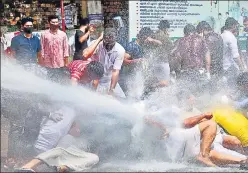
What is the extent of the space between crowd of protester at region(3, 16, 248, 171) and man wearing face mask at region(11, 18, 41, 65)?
1 centimetres

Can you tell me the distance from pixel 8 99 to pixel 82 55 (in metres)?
3.12

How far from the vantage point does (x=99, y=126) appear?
5.91 meters

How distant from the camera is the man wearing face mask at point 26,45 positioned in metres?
7.57

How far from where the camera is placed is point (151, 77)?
830cm

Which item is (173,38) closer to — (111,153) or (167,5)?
(167,5)

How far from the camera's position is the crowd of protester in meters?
5.66

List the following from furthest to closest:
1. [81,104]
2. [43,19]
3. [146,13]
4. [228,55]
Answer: [43,19] → [146,13] → [228,55] → [81,104]

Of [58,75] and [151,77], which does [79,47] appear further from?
[58,75]

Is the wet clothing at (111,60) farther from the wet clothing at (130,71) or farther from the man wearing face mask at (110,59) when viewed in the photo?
the wet clothing at (130,71)

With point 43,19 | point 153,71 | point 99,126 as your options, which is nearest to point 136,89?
point 153,71

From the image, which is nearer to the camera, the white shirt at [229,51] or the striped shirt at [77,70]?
the striped shirt at [77,70]

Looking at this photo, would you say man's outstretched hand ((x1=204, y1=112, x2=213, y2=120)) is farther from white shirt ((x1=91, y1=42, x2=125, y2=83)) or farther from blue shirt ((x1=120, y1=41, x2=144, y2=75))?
blue shirt ((x1=120, y1=41, x2=144, y2=75))

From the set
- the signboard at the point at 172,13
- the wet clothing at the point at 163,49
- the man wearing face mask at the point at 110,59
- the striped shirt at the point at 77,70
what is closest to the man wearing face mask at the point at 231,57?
the wet clothing at the point at 163,49

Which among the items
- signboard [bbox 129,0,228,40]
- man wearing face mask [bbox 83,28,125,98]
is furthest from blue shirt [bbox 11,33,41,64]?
signboard [bbox 129,0,228,40]
